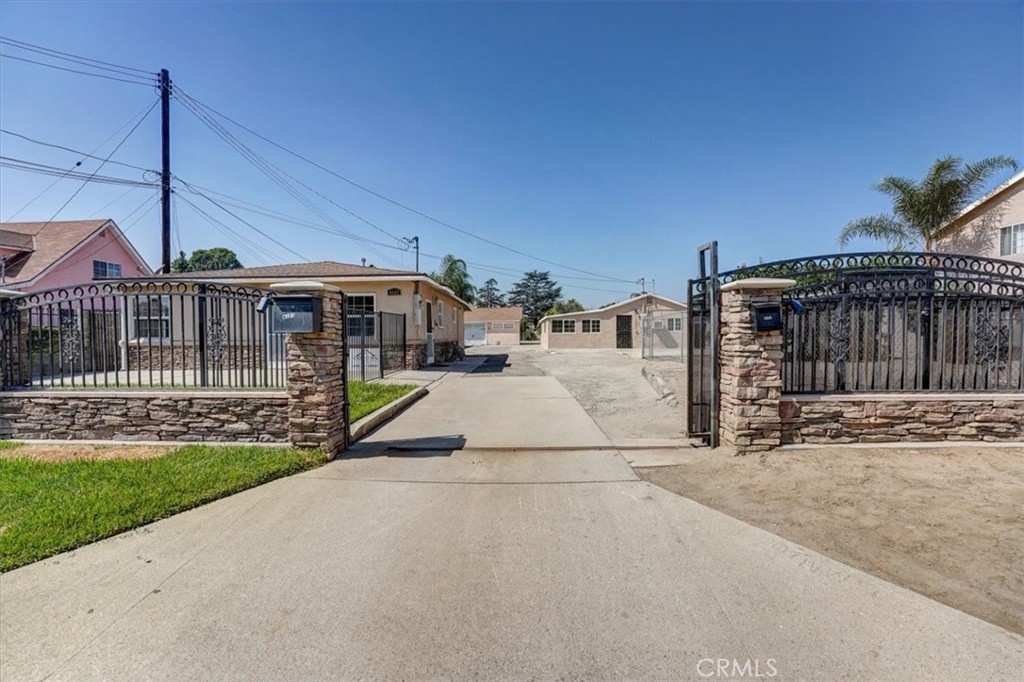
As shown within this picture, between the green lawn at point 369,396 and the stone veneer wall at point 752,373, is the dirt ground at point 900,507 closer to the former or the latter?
the stone veneer wall at point 752,373

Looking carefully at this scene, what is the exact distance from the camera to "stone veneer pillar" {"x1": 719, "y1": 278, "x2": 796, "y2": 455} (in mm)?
5715

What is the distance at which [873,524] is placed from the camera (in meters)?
3.89

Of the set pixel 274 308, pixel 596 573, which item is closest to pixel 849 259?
→ pixel 596 573

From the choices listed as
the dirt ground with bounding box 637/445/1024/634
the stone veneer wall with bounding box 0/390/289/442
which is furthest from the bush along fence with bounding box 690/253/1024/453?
the stone veneer wall with bounding box 0/390/289/442

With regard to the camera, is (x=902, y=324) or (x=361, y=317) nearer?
(x=902, y=324)

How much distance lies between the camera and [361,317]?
446 inches

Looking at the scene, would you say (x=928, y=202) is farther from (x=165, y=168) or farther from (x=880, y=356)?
(x=165, y=168)

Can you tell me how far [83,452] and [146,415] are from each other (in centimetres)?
75

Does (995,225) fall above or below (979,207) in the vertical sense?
below

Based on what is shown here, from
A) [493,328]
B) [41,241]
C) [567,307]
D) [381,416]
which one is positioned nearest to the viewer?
[381,416]

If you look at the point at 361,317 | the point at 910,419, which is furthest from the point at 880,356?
the point at 361,317

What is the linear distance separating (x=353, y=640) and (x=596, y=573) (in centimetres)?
158

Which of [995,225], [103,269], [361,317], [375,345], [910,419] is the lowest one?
[910,419]
